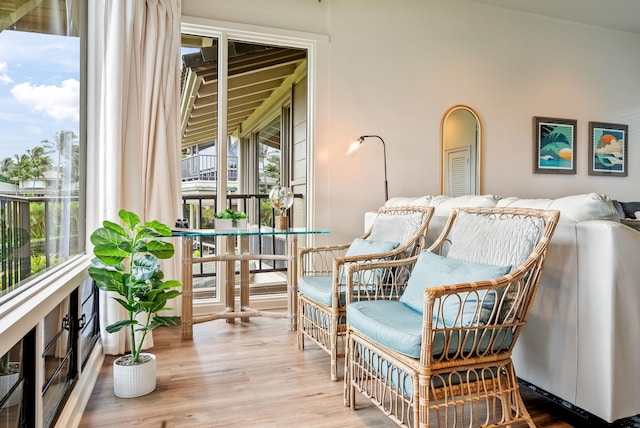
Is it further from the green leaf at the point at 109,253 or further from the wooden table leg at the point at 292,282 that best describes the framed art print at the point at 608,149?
the green leaf at the point at 109,253

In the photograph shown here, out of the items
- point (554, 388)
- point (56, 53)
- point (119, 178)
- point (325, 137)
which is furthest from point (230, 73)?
point (554, 388)

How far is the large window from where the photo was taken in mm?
1335

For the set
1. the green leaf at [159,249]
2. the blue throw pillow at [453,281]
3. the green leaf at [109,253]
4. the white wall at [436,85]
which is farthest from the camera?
the white wall at [436,85]

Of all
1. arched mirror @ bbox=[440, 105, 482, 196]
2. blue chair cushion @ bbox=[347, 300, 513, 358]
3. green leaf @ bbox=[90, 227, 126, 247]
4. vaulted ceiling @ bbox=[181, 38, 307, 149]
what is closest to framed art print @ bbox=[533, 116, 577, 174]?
arched mirror @ bbox=[440, 105, 482, 196]

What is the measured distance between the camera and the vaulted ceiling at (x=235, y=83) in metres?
3.68

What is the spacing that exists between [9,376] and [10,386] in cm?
4

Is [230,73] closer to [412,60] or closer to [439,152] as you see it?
[412,60]

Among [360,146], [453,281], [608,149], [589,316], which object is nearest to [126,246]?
[453,281]

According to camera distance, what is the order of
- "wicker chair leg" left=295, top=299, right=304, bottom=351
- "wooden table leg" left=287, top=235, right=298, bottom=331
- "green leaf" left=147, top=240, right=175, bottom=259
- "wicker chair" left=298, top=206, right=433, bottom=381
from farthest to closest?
"wooden table leg" left=287, top=235, right=298, bottom=331
"wicker chair leg" left=295, top=299, right=304, bottom=351
"wicker chair" left=298, top=206, right=433, bottom=381
"green leaf" left=147, top=240, right=175, bottom=259

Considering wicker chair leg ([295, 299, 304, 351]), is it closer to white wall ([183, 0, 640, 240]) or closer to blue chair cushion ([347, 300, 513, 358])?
blue chair cushion ([347, 300, 513, 358])

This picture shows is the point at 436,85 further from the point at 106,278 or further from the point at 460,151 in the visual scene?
the point at 106,278

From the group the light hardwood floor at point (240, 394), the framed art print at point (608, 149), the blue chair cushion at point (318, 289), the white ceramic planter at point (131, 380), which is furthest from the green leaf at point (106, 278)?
the framed art print at point (608, 149)

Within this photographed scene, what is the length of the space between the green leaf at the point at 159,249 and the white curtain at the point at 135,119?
1.65 feet

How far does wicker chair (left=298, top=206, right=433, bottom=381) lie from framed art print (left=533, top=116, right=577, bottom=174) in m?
2.60
